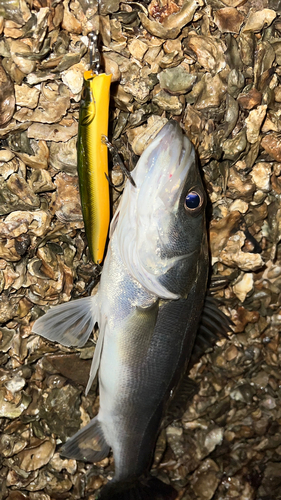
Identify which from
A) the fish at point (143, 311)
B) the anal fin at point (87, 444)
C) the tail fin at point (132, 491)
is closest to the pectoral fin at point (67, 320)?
the fish at point (143, 311)

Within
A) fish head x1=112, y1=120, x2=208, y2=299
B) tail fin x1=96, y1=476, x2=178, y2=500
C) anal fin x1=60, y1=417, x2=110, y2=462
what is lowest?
tail fin x1=96, y1=476, x2=178, y2=500

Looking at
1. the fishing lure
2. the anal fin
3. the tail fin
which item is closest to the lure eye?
the fishing lure

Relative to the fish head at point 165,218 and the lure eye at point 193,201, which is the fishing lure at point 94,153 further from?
the lure eye at point 193,201

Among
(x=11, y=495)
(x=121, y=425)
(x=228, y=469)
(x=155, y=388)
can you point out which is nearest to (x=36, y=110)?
(x=155, y=388)

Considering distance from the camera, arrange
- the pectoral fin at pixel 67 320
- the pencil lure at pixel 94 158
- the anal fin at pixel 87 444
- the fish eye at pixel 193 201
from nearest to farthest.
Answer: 1. the pencil lure at pixel 94 158
2. the fish eye at pixel 193 201
3. the pectoral fin at pixel 67 320
4. the anal fin at pixel 87 444

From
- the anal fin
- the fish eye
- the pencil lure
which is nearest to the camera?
the pencil lure

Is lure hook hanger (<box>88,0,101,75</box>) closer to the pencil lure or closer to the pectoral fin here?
the pencil lure

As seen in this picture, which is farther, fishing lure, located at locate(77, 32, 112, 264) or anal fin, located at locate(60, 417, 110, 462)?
anal fin, located at locate(60, 417, 110, 462)
